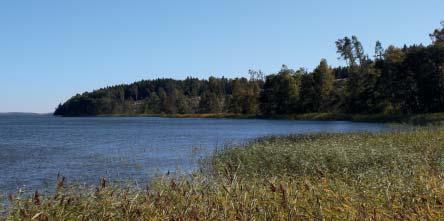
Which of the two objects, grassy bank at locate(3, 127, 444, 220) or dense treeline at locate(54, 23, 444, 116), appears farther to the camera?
dense treeline at locate(54, 23, 444, 116)

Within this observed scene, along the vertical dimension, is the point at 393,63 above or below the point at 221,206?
above

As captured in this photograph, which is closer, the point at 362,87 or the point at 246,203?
the point at 246,203

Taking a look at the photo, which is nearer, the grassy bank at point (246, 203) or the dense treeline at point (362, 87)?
the grassy bank at point (246, 203)

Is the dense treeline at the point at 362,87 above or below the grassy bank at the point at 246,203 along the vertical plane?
above

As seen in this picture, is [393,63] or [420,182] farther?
[393,63]

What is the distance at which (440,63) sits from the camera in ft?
271

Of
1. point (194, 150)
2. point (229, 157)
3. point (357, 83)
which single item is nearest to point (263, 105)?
point (357, 83)

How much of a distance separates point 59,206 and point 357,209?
4.90 metres

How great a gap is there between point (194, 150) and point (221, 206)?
83.2 feet

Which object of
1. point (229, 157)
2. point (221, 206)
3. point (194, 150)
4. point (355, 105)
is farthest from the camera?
point (355, 105)

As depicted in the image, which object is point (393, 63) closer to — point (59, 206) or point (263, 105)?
point (263, 105)

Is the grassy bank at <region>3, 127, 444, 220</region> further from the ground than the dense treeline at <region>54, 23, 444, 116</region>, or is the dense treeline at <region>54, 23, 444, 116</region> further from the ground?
the dense treeline at <region>54, 23, 444, 116</region>

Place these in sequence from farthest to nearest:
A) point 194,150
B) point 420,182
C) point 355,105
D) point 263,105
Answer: point 263,105
point 355,105
point 194,150
point 420,182

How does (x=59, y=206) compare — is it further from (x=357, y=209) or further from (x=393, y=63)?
(x=393, y=63)
